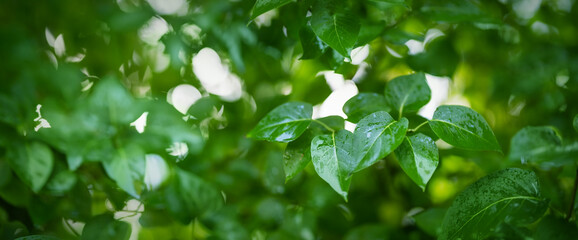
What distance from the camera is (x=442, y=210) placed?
26.1 inches

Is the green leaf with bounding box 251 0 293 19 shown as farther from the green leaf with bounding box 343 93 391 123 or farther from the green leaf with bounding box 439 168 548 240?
the green leaf with bounding box 439 168 548 240

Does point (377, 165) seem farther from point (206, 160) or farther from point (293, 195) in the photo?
point (206, 160)

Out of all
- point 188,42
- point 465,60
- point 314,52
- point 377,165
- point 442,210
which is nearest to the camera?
point 314,52

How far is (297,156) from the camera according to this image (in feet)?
1.52

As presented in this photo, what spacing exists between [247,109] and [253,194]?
0.69 ft

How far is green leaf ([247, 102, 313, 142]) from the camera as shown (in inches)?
17.9

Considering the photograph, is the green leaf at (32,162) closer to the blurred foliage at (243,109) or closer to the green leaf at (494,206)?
the blurred foliage at (243,109)

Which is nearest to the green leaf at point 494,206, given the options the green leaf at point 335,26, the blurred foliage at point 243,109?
the blurred foliage at point 243,109

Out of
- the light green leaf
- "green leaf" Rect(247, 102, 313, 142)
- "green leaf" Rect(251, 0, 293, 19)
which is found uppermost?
"green leaf" Rect(251, 0, 293, 19)

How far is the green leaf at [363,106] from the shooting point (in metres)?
0.50

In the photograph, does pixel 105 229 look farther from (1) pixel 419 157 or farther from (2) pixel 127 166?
(1) pixel 419 157

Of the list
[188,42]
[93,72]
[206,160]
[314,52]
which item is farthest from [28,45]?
[314,52]

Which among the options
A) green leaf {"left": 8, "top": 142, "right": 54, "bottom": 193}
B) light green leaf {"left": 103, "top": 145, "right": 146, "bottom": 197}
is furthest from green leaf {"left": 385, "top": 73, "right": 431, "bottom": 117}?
green leaf {"left": 8, "top": 142, "right": 54, "bottom": 193}

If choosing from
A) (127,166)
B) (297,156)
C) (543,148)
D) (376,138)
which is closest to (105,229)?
(127,166)
